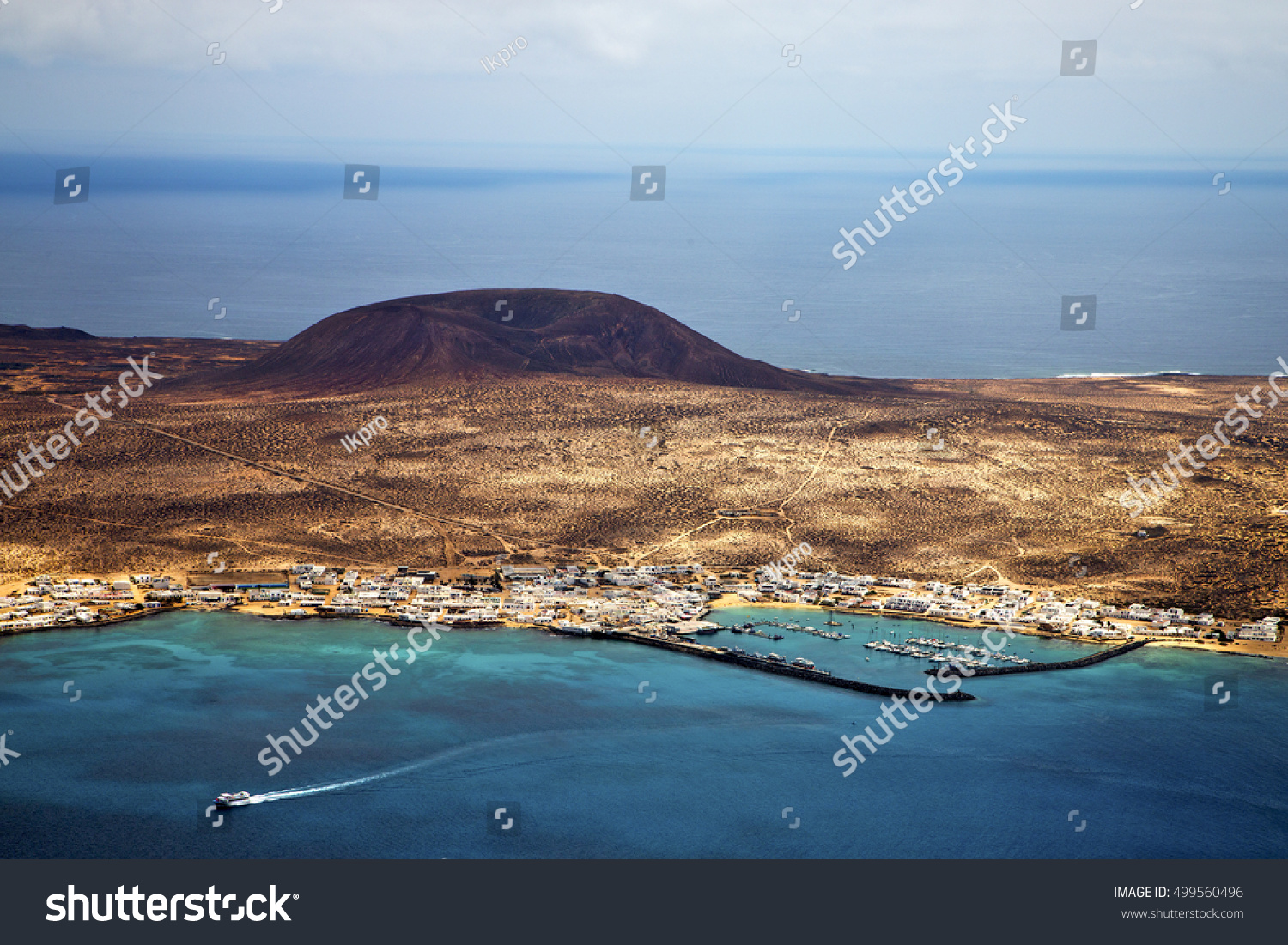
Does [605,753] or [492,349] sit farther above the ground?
[492,349]

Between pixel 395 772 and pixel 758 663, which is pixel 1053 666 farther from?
pixel 395 772

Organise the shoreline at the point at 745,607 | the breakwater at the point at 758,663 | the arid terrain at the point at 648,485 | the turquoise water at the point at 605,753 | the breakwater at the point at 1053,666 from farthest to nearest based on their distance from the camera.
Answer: the arid terrain at the point at 648,485 < the shoreline at the point at 745,607 < the breakwater at the point at 1053,666 < the breakwater at the point at 758,663 < the turquoise water at the point at 605,753

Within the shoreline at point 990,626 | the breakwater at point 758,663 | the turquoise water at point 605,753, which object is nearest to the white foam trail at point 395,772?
the turquoise water at point 605,753

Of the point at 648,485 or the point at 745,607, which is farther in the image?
the point at 648,485

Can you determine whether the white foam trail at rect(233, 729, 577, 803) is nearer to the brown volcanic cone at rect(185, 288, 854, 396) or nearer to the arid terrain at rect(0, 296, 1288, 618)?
the arid terrain at rect(0, 296, 1288, 618)

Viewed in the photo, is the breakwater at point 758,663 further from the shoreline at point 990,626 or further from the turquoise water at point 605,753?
the shoreline at point 990,626

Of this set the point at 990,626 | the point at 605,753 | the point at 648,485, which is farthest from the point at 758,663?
the point at 648,485

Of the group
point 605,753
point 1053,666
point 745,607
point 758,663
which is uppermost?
point 745,607
